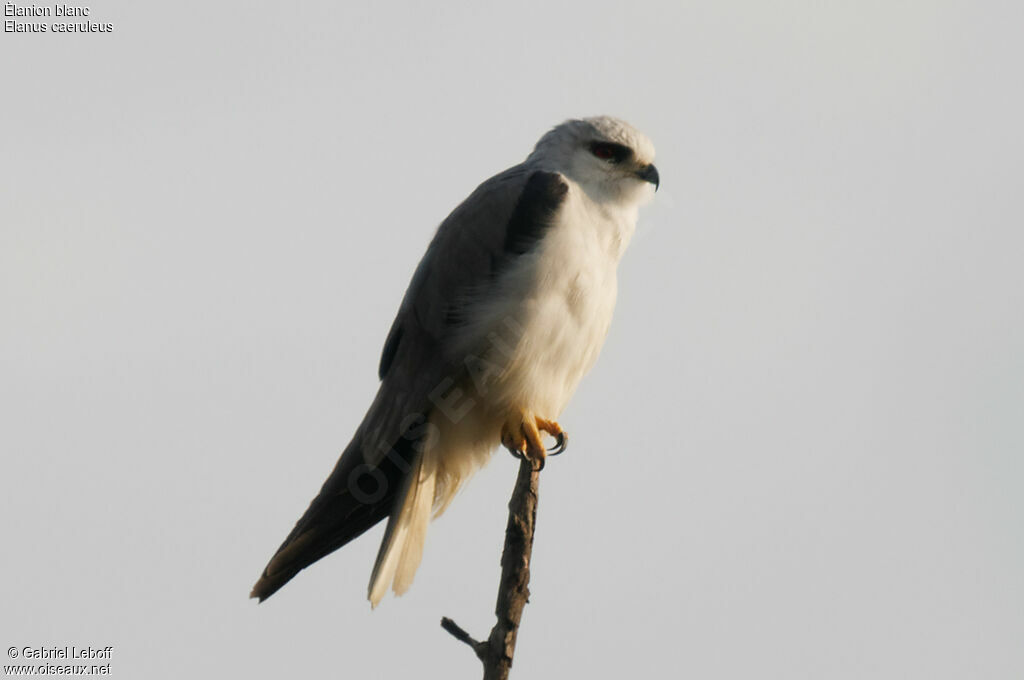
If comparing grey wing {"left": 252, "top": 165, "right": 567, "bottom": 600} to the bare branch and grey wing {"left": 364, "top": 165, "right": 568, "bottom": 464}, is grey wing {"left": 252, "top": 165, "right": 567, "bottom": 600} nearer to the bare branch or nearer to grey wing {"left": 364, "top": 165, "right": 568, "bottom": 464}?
grey wing {"left": 364, "top": 165, "right": 568, "bottom": 464}

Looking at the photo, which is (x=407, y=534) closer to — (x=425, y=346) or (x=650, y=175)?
(x=425, y=346)

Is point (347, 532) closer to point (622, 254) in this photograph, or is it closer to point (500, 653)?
point (500, 653)

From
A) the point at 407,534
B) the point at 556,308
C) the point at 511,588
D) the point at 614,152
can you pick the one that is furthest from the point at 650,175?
the point at 511,588

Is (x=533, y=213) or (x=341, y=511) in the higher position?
(x=533, y=213)

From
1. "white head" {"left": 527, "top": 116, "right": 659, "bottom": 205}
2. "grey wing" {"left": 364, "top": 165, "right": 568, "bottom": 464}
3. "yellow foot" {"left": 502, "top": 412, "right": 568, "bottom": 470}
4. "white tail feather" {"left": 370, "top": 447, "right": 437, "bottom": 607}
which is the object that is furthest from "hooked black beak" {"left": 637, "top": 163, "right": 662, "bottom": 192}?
"white tail feather" {"left": 370, "top": 447, "right": 437, "bottom": 607}

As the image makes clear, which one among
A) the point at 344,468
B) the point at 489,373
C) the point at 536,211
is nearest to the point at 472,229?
the point at 536,211

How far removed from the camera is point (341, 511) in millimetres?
5324

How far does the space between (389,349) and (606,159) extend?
1330mm

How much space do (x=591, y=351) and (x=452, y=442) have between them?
0.74m

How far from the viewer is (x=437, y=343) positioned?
17.9 feet

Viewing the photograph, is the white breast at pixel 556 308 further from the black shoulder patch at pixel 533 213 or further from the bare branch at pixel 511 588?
the bare branch at pixel 511 588

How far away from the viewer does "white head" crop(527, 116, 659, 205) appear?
19.0 feet

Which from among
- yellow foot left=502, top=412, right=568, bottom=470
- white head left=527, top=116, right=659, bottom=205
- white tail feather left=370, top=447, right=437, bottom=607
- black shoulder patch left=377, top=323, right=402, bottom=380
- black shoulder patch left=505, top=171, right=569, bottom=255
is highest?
white head left=527, top=116, right=659, bottom=205

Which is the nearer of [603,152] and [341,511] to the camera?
[341,511]
